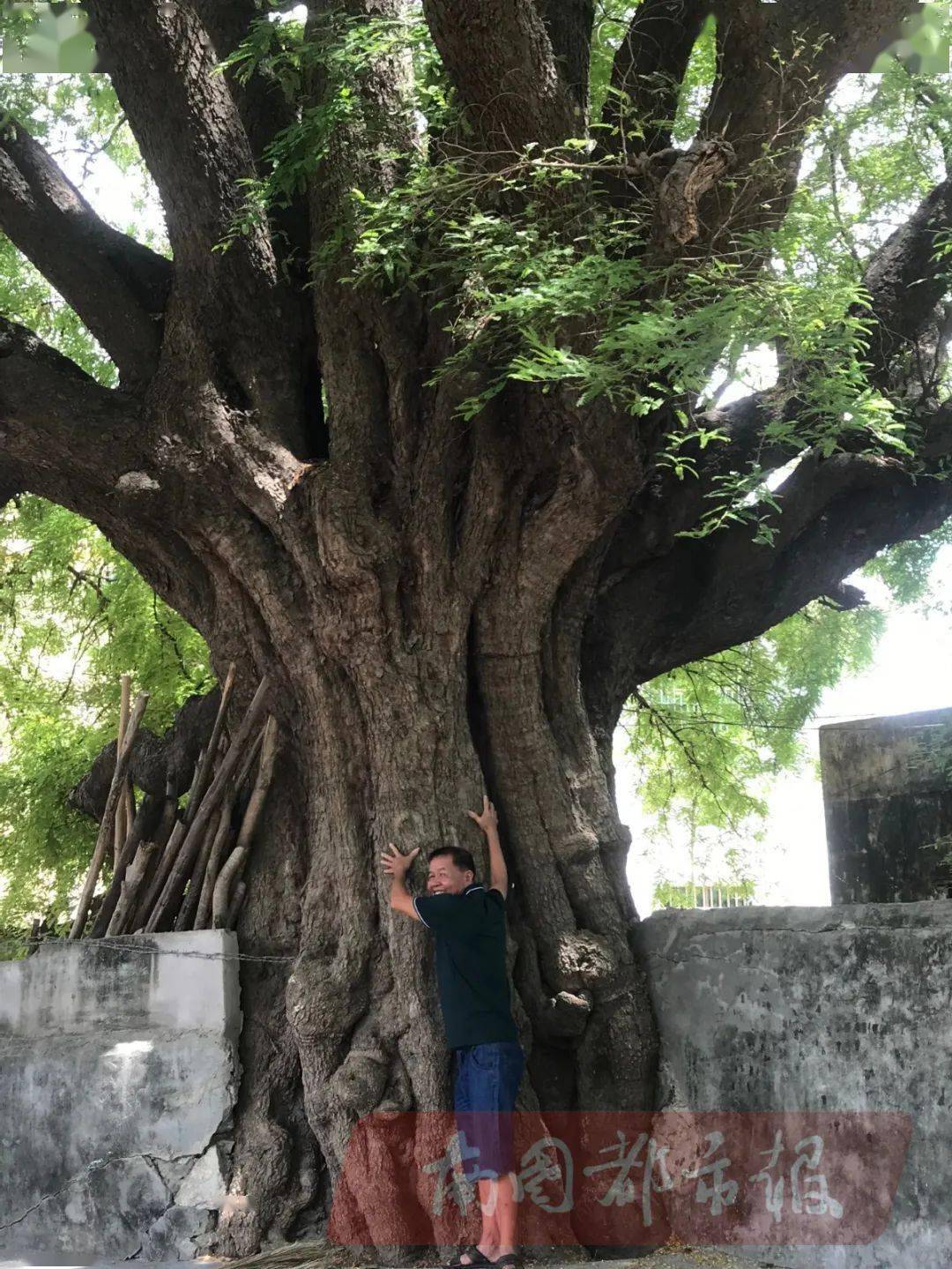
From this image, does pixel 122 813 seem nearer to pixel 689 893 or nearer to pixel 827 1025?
pixel 827 1025

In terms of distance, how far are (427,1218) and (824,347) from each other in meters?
4.16

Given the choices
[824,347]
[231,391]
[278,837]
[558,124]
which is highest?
[558,124]

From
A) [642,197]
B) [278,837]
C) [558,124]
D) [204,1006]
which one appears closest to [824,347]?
[642,197]

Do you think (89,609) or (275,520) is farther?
(89,609)

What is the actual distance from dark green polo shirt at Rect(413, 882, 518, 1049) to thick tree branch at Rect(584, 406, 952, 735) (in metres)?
1.87

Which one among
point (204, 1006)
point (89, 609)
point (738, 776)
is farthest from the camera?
point (738, 776)

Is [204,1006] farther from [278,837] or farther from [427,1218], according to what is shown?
[427,1218]

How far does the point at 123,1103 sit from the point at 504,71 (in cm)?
521

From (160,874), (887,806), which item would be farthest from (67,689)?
(887,806)

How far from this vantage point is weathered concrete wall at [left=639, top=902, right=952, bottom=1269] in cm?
462

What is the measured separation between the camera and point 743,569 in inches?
275

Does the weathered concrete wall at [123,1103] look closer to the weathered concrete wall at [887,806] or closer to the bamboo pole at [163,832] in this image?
the bamboo pole at [163,832]

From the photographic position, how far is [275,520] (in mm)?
6172

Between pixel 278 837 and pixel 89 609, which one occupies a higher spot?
pixel 89 609
